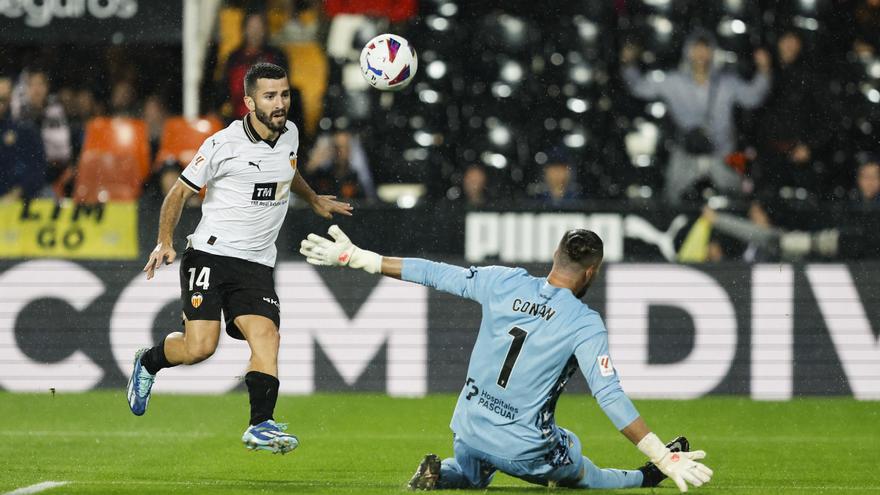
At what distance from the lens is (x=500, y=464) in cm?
699

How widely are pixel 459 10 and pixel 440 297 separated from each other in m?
4.82

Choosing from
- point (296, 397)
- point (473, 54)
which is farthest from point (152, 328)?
point (473, 54)

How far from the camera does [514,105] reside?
15.6 m

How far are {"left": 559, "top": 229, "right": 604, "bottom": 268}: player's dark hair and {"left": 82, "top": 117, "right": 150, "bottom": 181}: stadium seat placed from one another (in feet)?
26.6

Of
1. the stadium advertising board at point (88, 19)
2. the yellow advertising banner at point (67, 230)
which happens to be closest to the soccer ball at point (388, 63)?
the yellow advertising banner at point (67, 230)

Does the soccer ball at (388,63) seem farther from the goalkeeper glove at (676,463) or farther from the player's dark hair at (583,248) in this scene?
the goalkeeper glove at (676,463)

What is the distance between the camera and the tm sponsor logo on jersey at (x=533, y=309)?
6871 mm

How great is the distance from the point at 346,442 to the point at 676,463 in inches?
152

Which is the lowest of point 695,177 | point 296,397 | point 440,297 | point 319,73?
point 296,397

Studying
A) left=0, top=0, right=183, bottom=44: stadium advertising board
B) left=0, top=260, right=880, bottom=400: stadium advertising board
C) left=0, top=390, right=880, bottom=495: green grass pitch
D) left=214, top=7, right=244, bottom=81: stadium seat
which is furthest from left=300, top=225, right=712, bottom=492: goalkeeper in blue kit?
left=214, top=7, right=244, bottom=81: stadium seat

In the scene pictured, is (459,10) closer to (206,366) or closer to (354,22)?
(354,22)

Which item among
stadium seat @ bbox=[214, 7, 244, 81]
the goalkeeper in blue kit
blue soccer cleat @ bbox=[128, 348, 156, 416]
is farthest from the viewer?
stadium seat @ bbox=[214, 7, 244, 81]

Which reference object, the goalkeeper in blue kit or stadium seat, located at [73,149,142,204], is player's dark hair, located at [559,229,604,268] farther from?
stadium seat, located at [73,149,142,204]

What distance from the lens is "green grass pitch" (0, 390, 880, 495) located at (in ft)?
26.0
